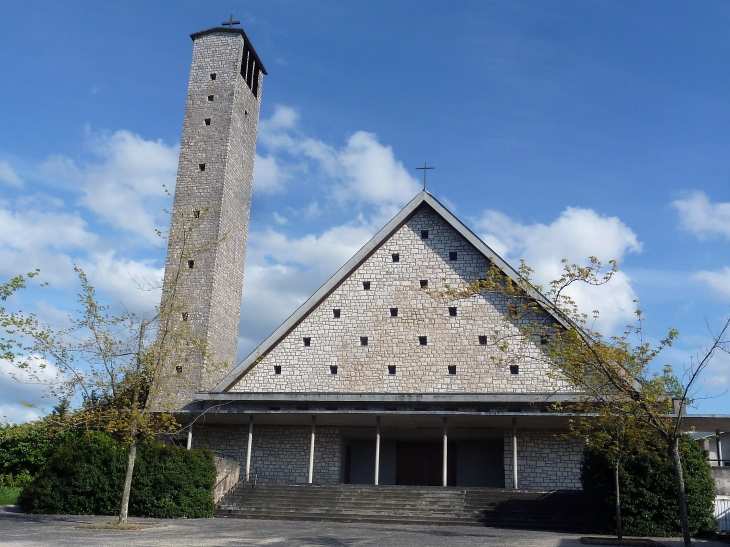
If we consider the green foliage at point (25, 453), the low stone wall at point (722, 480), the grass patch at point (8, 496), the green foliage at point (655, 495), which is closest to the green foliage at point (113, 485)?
the grass patch at point (8, 496)

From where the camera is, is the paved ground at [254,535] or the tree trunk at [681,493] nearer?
the tree trunk at [681,493]

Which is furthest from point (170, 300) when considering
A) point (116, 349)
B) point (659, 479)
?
point (659, 479)

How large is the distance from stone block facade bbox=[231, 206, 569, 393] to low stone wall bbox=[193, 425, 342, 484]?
1647mm

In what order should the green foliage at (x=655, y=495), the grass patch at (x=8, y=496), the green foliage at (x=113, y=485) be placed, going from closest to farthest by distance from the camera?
1. the green foliage at (x=655, y=495)
2. the green foliage at (x=113, y=485)
3. the grass patch at (x=8, y=496)

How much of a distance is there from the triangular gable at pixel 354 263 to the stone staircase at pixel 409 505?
4.15m

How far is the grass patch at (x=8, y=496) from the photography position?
20.6m

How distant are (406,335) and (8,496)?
12.9 m

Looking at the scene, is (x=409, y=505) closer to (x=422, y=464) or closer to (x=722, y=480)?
(x=422, y=464)

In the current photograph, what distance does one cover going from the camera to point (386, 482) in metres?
23.5

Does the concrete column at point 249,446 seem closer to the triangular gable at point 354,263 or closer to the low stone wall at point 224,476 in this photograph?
the low stone wall at point 224,476

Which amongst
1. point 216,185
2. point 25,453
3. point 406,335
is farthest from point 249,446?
point 216,185

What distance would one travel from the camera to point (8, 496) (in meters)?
21.0

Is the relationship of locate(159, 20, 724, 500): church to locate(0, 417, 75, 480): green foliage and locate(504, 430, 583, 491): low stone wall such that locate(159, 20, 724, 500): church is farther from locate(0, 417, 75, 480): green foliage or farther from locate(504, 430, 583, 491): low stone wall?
locate(0, 417, 75, 480): green foliage

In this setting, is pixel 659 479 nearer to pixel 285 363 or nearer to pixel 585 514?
pixel 585 514
